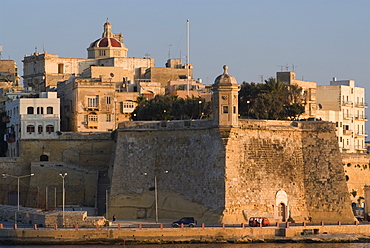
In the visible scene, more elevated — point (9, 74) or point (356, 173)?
point (9, 74)

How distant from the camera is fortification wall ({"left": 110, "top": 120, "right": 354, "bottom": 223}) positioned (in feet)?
195

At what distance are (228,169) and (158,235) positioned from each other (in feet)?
20.7

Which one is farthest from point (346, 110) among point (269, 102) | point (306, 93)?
point (269, 102)

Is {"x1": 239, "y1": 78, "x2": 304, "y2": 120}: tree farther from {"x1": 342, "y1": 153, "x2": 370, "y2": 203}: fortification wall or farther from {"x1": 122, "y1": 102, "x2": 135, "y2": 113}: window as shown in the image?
{"x1": 122, "y1": 102, "x2": 135, "y2": 113}: window

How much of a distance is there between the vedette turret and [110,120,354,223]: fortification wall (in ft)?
1.82

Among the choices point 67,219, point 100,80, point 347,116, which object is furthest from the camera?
point 347,116

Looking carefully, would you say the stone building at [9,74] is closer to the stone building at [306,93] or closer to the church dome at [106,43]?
the church dome at [106,43]

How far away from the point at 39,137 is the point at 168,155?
15.4m

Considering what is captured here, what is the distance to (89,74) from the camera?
3514 inches

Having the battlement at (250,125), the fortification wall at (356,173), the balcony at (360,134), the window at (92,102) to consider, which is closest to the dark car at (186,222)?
the battlement at (250,125)

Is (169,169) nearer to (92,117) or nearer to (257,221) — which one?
(257,221)

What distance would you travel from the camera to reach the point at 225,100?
58.6 m

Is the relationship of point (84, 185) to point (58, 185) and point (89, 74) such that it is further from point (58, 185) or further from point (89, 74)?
point (89, 74)

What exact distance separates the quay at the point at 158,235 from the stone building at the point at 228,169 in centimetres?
248
